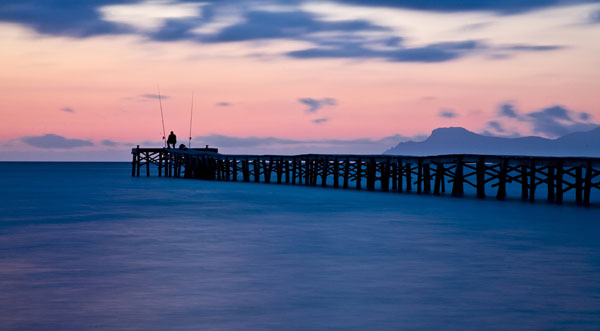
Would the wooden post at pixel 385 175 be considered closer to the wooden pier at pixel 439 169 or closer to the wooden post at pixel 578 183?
the wooden pier at pixel 439 169

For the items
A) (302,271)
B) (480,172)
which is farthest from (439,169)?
(302,271)

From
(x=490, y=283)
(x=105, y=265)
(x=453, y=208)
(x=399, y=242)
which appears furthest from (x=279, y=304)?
(x=453, y=208)

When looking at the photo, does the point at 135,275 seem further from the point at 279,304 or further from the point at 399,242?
the point at 399,242

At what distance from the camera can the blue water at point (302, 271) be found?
798 centimetres

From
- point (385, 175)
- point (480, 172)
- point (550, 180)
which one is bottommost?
point (385, 175)

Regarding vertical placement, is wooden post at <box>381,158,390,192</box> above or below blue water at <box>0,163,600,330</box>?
above

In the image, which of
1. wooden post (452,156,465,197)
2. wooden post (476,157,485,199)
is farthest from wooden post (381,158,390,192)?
wooden post (476,157,485,199)

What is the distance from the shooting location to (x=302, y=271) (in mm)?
11344

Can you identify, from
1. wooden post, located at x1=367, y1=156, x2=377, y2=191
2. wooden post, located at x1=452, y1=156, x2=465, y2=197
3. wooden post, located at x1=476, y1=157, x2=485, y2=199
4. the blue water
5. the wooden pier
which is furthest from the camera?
wooden post, located at x1=367, y1=156, x2=377, y2=191

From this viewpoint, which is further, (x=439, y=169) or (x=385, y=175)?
(x=385, y=175)

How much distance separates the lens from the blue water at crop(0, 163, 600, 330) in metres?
7.98

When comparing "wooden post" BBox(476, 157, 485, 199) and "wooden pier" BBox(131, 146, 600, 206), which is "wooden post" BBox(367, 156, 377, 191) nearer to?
"wooden pier" BBox(131, 146, 600, 206)

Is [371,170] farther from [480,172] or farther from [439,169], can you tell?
[480,172]

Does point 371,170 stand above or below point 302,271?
above
